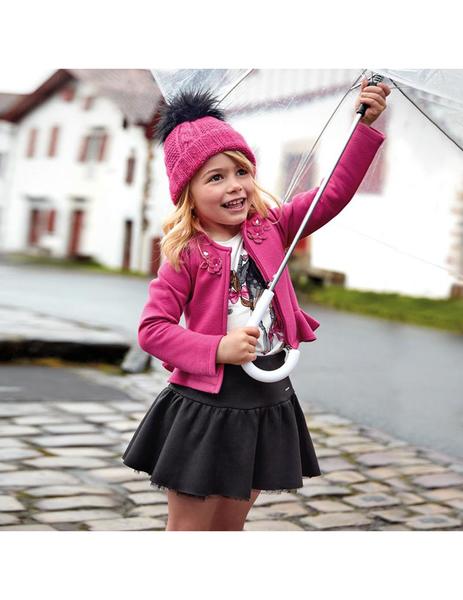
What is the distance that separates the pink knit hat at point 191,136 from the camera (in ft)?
7.98

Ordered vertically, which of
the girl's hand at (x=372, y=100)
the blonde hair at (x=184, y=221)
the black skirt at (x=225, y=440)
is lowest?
the black skirt at (x=225, y=440)

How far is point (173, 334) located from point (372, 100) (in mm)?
777

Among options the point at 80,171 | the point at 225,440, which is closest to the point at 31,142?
the point at 80,171

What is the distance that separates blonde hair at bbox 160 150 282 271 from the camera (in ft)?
7.98

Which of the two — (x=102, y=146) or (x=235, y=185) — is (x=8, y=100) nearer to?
(x=102, y=146)

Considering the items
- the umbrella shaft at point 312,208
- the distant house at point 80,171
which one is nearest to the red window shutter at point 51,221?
the distant house at point 80,171

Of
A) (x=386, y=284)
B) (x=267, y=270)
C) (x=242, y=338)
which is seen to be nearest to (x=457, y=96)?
(x=267, y=270)

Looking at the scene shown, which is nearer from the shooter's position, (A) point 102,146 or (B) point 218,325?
(B) point 218,325

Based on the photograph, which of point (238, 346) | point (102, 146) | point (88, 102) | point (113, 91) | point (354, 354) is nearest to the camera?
point (238, 346)

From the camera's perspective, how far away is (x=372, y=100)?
247cm

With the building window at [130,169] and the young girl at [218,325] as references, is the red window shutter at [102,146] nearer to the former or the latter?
the building window at [130,169]

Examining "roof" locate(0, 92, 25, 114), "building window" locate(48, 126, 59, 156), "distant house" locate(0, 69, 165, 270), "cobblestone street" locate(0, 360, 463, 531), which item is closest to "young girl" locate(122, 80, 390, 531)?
"cobblestone street" locate(0, 360, 463, 531)

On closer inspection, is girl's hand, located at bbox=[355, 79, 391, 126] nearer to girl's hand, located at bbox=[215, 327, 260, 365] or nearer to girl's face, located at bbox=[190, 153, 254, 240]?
girl's face, located at bbox=[190, 153, 254, 240]

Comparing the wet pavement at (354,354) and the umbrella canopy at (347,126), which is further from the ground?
the umbrella canopy at (347,126)
